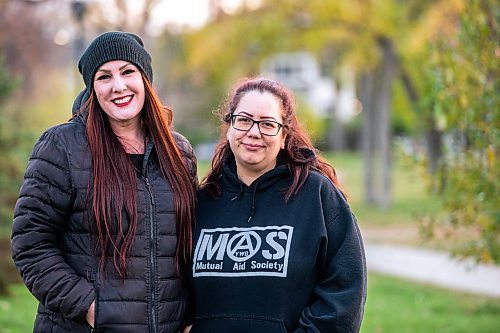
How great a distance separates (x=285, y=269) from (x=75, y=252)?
34.9 inches

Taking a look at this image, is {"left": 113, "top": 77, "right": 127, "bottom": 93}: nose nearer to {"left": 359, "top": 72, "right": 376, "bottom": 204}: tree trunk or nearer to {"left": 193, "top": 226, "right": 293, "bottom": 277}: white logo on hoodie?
{"left": 193, "top": 226, "right": 293, "bottom": 277}: white logo on hoodie

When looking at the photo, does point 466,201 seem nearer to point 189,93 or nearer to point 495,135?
point 495,135

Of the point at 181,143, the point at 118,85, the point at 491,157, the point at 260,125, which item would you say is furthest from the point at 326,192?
the point at 491,157

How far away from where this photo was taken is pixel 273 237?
357 cm

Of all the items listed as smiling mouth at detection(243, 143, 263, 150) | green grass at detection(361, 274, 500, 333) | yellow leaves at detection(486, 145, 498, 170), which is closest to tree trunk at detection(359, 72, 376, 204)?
green grass at detection(361, 274, 500, 333)

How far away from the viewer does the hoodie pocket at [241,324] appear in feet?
11.5

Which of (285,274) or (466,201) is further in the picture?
(466,201)

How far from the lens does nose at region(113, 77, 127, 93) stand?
3644 millimetres

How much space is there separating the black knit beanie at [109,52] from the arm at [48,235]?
0.45 metres

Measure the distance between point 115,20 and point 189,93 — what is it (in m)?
23.8

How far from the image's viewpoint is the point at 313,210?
3596mm

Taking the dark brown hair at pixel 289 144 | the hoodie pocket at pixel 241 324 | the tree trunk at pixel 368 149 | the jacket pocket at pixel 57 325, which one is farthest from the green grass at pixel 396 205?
the jacket pocket at pixel 57 325

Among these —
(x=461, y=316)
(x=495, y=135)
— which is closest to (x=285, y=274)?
(x=495, y=135)

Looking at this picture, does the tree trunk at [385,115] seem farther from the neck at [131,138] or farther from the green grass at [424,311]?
the neck at [131,138]
